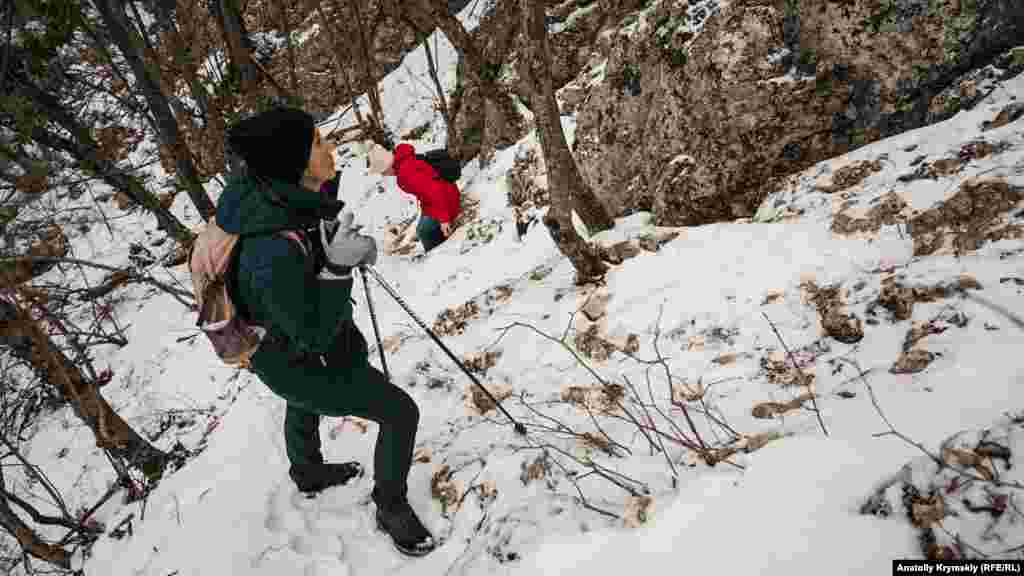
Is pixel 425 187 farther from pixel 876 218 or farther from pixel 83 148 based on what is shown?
pixel 83 148

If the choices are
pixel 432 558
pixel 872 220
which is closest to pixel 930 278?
pixel 872 220

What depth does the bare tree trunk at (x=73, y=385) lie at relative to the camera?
4.39 meters

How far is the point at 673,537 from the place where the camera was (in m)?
1.85

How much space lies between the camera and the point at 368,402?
2740 millimetres

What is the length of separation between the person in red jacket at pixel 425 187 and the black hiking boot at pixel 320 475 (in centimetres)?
401

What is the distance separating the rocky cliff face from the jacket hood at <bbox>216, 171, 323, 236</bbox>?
11.5ft

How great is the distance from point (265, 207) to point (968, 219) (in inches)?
151

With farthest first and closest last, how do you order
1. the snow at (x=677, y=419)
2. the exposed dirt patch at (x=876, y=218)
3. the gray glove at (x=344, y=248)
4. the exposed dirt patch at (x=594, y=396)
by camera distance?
the exposed dirt patch at (x=876, y=218), the exposed dirt patch at (x=594, y=396), the gray glove at (x=344, y=248), the snow at (x=677, y=419)

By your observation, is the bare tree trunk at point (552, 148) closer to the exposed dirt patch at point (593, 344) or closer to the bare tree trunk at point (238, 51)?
the exposed dirt patch at point (593, 344)

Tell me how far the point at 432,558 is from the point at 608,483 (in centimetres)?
109

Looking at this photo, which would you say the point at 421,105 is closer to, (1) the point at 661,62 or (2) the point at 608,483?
(1) the point at 661,62

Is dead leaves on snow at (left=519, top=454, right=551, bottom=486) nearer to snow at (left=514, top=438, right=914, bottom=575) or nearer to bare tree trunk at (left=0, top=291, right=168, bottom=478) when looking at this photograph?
snow at (left=514, top=438, right=914, bottom=575)

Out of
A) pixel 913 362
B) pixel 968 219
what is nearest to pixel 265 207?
pixel 913 362

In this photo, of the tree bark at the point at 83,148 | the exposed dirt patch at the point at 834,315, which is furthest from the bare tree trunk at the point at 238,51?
the exposed dirt patch at the point at 834,315
